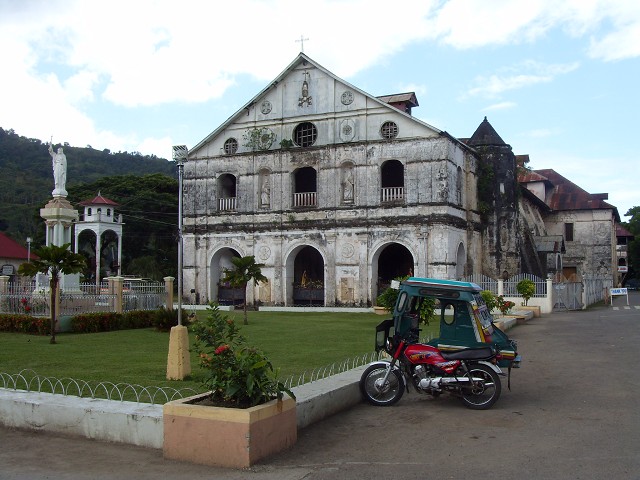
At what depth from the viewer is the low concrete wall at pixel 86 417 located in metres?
6.28

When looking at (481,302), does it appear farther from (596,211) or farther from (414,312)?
(596,211)

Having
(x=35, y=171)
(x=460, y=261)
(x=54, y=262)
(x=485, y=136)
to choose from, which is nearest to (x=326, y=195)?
(x=460, y=261)

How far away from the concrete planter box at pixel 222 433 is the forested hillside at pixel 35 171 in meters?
44.9

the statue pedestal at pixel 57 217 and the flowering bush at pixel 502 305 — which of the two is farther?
the statue pedestal at pixel 57 217

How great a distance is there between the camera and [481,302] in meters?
8.92

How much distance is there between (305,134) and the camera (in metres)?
30.1

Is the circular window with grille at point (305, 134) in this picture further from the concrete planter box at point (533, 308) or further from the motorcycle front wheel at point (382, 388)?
the motorcycle front wheel at point (382, 388)

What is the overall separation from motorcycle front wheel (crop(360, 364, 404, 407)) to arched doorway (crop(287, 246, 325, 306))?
21.3 meters

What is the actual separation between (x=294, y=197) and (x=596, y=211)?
25.6m

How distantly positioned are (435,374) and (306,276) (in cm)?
2342

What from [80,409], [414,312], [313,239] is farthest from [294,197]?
[80,409]

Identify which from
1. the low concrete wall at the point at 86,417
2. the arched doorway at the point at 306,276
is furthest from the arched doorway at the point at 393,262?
the low concrete wall at the point at 86,417

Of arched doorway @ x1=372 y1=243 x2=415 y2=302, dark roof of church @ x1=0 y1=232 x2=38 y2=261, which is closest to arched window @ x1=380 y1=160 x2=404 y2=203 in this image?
arched doorway @ x1=372 y1=243 x2=415 y2=302

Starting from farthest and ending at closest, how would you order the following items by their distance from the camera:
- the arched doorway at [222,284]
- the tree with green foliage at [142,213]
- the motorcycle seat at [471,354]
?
1. the tree with green foliage at [142,213]
2. the arched doorway at [222,284]
3. the motorcycle seat at [471,354]
